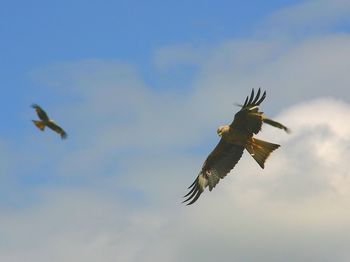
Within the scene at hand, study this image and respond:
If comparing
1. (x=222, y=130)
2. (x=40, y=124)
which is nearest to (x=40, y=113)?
(x=40, y=124)

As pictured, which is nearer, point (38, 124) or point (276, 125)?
point (276, 125)

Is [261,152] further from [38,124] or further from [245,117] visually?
[38,124]

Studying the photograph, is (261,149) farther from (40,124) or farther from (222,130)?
(40,124)

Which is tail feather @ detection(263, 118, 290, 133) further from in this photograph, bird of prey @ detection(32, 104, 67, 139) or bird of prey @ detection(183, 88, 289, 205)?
bird of prey @ detection(32, 104, 67, 139)

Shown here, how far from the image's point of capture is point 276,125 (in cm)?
2230

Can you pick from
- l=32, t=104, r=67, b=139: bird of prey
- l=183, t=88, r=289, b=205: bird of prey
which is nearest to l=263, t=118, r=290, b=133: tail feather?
l=183, t=88, r=289, b=205: bird of prey

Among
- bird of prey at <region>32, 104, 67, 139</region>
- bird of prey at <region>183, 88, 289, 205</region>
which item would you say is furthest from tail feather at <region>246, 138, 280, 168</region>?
bird of prey at <region>32, 104, 67, 139</region>

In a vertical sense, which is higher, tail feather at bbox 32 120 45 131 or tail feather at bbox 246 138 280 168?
tail feather at bbox 32 120 45 131

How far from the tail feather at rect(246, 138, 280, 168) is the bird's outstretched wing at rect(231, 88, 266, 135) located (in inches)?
18.4

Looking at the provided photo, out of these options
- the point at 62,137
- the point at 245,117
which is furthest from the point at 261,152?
the point at 62,137

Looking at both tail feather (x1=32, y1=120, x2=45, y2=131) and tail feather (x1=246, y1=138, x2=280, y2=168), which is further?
tail feather (x1=32, y1=120, x2=45, y2=131)

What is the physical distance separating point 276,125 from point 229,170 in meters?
3.51

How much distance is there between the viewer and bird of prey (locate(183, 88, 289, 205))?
75.7 ft

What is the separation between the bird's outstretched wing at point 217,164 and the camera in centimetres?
2538
